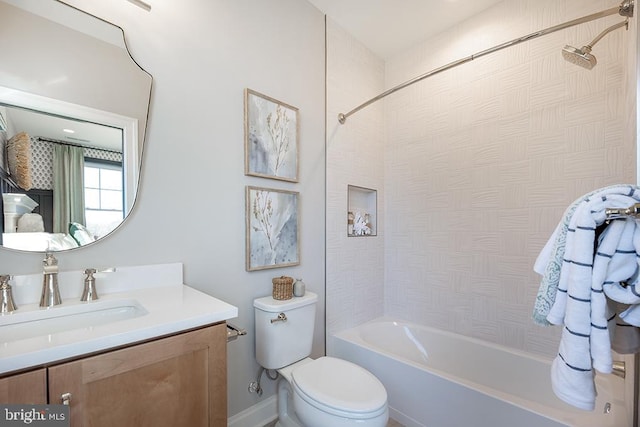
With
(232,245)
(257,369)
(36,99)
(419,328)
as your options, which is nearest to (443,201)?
(419,328)

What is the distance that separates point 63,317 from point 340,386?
113 cm

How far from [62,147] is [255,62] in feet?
3.45

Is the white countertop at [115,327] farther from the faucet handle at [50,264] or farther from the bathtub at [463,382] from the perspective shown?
the bathtub at [463,382]

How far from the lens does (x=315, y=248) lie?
6.66 feet

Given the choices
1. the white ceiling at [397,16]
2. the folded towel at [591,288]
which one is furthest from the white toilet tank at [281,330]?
the white ceiling at [397,16]

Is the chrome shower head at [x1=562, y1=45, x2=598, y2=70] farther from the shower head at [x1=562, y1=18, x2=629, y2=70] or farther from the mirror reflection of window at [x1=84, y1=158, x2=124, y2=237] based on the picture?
the mirror reflection of window at [x1=84, y1=158, x2=124, y2=237]

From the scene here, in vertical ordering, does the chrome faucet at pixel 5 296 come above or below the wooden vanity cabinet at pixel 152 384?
above

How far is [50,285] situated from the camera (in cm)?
98

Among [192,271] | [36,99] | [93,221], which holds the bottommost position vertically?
[192,271]

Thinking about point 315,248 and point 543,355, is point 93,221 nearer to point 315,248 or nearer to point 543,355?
point 315,248

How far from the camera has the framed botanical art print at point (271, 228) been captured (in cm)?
164

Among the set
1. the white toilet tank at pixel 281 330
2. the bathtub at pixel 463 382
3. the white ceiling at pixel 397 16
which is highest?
the white ceiling at pixel 397 16

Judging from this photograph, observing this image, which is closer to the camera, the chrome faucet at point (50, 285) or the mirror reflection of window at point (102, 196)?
the chrome faucet at point (50, 285)

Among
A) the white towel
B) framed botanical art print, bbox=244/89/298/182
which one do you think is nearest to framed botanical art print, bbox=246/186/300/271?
framed botanical art print, bbox=244/89/298/182
